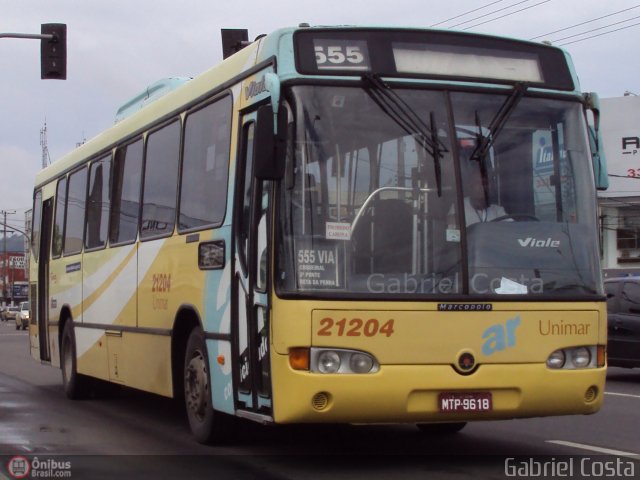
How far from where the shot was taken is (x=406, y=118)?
8234 millimetres

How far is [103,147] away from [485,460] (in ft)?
21.9

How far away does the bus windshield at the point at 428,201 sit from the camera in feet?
26.1

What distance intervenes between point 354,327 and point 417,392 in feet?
2.10

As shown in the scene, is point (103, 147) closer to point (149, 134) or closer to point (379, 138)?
point (149, 134)

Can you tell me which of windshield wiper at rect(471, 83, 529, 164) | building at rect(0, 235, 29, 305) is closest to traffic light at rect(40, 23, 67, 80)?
windshield wiper at rect(471, 83, 529, 164)

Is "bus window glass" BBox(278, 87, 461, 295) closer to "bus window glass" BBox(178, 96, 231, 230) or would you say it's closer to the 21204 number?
the 21204 number

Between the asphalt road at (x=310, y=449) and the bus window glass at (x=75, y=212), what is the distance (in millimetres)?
2376

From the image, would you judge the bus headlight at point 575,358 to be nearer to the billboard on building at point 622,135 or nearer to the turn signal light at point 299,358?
the turn signal light at point 299,358

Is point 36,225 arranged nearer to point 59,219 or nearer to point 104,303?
point 59,219

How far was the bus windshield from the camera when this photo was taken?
7.96 m

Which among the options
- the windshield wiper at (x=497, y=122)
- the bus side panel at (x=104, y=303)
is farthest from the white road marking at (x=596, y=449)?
the bus side panel at (x=104, y=303)

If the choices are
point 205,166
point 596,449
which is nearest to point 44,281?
point 205,166

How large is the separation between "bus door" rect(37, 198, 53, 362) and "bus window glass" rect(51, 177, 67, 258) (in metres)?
0.37

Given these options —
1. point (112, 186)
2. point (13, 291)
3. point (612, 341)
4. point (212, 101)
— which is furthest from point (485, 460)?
point (13, 291)
